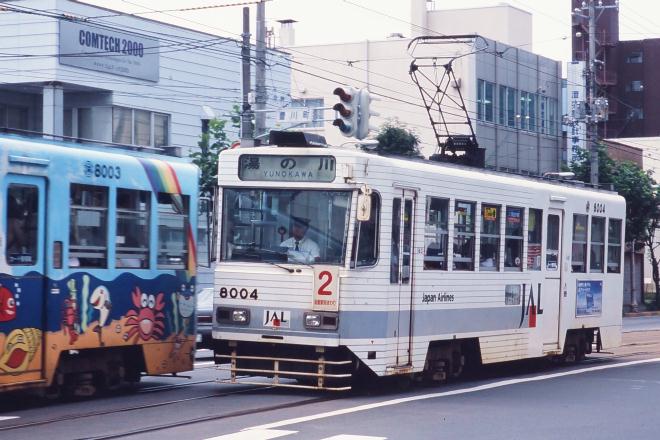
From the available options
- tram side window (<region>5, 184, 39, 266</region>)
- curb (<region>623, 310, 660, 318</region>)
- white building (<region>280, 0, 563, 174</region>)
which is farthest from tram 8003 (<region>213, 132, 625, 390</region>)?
curb (<region>623, 310, 660, 318</region>)

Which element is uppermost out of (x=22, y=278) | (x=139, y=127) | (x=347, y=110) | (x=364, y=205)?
(x=139, y=127)

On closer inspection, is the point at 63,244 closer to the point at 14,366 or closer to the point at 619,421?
the point at 14,366

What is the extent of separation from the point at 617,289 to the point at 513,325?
15.8 ft

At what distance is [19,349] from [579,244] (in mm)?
11025

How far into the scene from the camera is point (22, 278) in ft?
44.3

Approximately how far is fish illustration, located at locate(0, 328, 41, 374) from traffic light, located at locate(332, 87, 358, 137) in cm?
939

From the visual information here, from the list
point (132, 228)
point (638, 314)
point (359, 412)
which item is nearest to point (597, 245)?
point (359, 412)

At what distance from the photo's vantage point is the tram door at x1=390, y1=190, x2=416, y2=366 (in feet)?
52.0

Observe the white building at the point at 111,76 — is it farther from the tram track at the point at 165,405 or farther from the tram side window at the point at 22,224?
the tram side window at the point at 22,224

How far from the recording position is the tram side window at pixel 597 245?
21.9 metres

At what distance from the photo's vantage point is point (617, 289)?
2297cm

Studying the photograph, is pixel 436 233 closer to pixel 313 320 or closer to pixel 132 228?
pixel 313 320

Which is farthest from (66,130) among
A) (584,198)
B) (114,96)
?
(584,198)

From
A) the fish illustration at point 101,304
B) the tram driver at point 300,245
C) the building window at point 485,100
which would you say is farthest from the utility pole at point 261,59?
the building window at point 485,100
